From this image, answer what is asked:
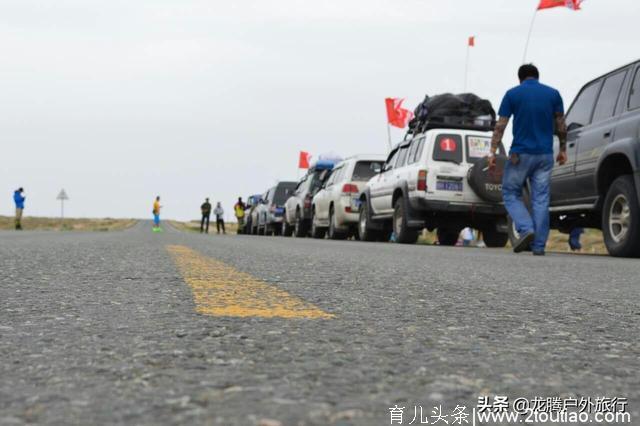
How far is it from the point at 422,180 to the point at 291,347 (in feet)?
33.7

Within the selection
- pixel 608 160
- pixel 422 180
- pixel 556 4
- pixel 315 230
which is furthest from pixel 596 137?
pixel 315 230

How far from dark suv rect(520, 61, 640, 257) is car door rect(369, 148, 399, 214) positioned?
470 cm

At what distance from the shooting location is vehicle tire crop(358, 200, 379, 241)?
15031mm

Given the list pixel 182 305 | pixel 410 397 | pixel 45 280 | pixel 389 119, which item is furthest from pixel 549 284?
pixel 389 119

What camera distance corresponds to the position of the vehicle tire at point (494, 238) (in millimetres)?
13727

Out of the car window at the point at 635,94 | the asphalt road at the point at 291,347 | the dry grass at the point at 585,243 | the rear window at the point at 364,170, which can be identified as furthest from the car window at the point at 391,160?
the asphalt road at the point at 291,347

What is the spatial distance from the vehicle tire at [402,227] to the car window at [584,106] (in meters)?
3.89

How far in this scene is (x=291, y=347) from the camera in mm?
2010

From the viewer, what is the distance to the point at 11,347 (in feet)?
6.57

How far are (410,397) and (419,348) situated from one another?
60cm

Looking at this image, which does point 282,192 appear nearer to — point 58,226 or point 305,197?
point 305,197

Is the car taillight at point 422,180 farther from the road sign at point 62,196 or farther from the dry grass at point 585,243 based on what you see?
the road sign at point 62,196

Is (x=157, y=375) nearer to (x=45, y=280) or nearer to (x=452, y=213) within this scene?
(x=45, y=280)

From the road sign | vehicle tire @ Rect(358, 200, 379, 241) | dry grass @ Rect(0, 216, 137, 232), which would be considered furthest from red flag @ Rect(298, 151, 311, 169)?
vehicle tire @ Rect(358, 200, 379, 241)
